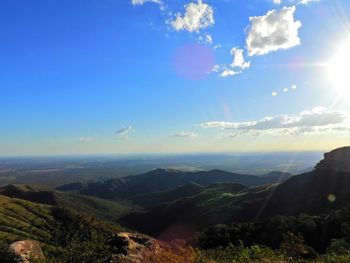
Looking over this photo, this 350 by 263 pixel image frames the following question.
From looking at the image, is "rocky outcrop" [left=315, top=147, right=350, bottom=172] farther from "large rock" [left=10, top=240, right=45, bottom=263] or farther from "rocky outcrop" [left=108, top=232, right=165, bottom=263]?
"large rock" [left=10, top=240, right=45, bottom=263]

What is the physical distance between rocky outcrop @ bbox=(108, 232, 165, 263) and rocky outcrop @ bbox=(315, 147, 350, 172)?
151055 mm

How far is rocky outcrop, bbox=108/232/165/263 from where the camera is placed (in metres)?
21.2

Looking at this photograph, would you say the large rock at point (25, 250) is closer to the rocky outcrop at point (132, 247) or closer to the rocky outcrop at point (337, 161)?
the rocky outcrop at point (132, 247)

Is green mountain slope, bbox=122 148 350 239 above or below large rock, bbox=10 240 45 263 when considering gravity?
below

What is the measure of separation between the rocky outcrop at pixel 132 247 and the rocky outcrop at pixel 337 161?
15105 centimetres

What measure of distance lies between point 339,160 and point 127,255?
162 m

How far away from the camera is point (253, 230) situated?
92.4 m

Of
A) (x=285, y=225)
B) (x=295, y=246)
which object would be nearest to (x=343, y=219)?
(x=285, y=225)

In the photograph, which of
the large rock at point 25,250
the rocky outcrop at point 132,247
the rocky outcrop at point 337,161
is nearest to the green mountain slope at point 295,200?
the rocky outcrop at point 337,161

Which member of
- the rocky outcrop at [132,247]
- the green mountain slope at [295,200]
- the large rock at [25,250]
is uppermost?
the large rock at [25,250]

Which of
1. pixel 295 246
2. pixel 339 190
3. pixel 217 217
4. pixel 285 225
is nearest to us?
pixel 295 246

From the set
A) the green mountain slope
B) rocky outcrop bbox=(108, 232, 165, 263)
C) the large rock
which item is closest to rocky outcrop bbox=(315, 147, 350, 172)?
the green mountain slope

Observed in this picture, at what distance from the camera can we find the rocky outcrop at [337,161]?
162m

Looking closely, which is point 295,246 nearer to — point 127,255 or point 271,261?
point 271,261
